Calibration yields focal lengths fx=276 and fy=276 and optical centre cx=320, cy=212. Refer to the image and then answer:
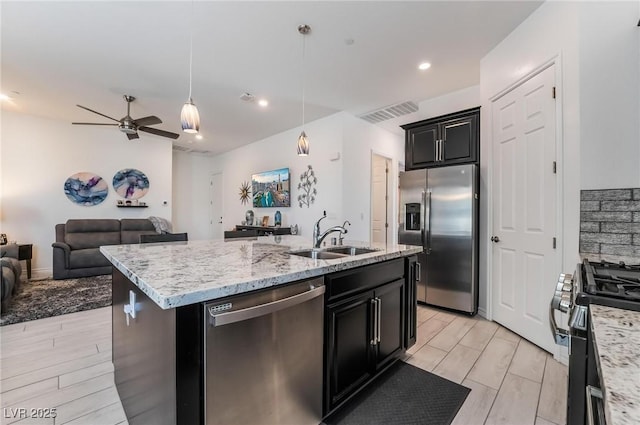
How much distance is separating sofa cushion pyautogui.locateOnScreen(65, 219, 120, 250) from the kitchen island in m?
4.01

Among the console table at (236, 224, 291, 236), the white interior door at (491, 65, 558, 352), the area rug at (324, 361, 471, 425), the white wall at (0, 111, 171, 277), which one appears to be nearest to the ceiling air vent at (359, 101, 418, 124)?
the white interior door at (491, 65, 558, 352)

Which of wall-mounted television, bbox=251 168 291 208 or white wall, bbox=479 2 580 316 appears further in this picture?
wall-mounted television, bbox=251 168 291 208

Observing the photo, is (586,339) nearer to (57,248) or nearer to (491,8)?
(491,8)

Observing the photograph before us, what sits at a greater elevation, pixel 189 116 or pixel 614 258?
pixel 189 116

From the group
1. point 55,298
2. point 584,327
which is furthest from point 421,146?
point 55,298

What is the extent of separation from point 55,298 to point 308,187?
3.82m

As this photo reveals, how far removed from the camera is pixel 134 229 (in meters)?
5.51

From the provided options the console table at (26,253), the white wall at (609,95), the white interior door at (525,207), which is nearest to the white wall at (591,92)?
the white wall at (609,95)

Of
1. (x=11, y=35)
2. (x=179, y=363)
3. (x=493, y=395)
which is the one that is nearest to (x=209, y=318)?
(x=179, y=363)

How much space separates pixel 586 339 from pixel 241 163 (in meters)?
6.81

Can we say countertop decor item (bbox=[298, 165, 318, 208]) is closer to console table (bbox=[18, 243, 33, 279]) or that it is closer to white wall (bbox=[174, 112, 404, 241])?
white wall (bbox=[174, 112, 404, 241])

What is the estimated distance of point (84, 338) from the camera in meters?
2.50

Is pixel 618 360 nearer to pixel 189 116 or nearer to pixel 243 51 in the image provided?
pixel 189 116

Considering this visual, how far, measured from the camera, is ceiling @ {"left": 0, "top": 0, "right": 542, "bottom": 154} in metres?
2.30
